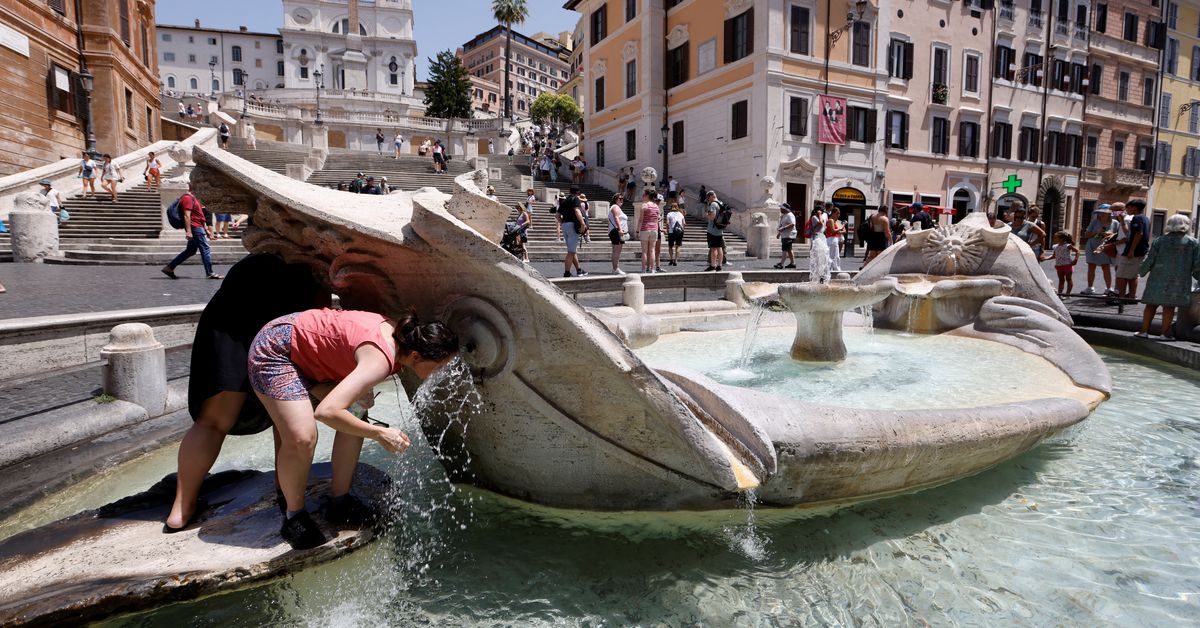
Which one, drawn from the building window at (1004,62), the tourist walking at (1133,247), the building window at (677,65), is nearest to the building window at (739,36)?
the building window at (677,65)

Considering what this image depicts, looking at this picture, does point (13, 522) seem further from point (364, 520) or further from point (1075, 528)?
point (1075, 528)

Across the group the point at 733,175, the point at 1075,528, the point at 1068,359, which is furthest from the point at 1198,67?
the point at 1075,528

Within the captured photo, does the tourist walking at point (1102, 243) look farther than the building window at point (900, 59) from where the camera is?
No

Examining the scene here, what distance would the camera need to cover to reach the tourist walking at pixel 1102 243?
9.83 meters

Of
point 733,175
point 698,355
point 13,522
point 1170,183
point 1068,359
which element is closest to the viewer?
point 13,522

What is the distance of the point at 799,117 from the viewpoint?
80.1 ft

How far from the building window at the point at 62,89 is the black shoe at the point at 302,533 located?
1079 inches

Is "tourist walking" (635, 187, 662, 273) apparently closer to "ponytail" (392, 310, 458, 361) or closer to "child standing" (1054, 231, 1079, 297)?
"child standing" (1054, 231, 1079, 297)

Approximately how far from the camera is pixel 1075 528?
2.89 metres

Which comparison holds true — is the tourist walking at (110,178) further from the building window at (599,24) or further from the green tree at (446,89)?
the green tree at (446,89)

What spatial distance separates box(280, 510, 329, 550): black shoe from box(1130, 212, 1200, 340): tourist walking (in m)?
8.38

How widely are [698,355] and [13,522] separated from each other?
5.02m

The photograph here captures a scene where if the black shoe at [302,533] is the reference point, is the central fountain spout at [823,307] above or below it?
above

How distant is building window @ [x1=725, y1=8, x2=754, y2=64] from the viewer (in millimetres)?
24266
